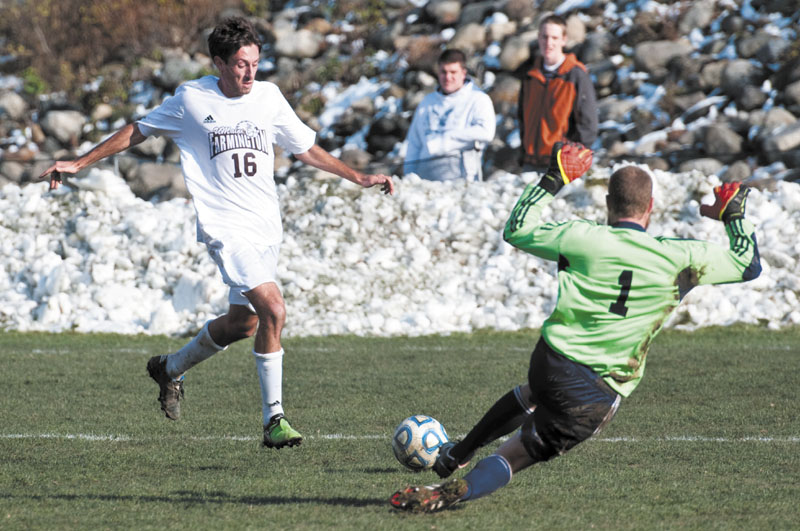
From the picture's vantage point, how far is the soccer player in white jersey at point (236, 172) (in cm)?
572

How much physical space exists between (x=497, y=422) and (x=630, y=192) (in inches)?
42.8

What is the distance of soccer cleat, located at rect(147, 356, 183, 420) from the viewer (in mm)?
6285

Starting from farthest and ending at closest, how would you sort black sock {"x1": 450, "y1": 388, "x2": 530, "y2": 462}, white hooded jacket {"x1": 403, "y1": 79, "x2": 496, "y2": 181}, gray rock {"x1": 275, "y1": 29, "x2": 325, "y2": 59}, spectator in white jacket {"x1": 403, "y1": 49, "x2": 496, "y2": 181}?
→ gray rock {"x1": 275, "y1": 29, "x2": 325, "y2": 59}, white hooded jacket {"x1": 403, "y1": 79, "x2": 496, "y2": 181}, spectator in white jacket {"x1": 403, "y1": 49, "x2": 496, "y2": 181}, black sock {"x1": 450, "y1": 388, "x2": 530, "y2": 462}

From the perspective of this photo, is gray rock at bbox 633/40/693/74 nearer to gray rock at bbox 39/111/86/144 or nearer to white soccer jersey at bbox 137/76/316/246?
gray rock at bbox 39/111/86/144

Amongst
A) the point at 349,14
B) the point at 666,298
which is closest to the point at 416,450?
the point at 666,298

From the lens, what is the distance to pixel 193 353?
616 cm

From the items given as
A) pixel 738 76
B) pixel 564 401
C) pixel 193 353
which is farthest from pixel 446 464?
pixel 738 76

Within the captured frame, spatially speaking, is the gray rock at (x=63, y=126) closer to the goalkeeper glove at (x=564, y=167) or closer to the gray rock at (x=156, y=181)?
the gray rock at (x=156, y=181)

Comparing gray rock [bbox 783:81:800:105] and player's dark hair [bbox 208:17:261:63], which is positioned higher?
player's dark hair [bbox 208:17:261:63]

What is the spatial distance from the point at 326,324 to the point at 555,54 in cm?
323

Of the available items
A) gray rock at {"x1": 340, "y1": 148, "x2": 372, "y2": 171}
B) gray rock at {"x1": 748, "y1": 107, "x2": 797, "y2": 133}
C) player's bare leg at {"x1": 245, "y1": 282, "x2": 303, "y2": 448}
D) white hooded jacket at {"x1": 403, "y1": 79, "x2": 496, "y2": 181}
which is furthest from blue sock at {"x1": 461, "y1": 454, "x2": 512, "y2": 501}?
gray rock at {"x1": 340, "y1": 148, "x2": 372, "y2": 171}

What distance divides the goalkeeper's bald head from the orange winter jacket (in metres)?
6.05

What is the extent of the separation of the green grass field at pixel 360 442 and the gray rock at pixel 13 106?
13341mm

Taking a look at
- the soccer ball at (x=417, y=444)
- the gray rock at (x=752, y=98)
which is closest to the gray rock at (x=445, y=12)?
the gray rock at (x=752, y=98)
